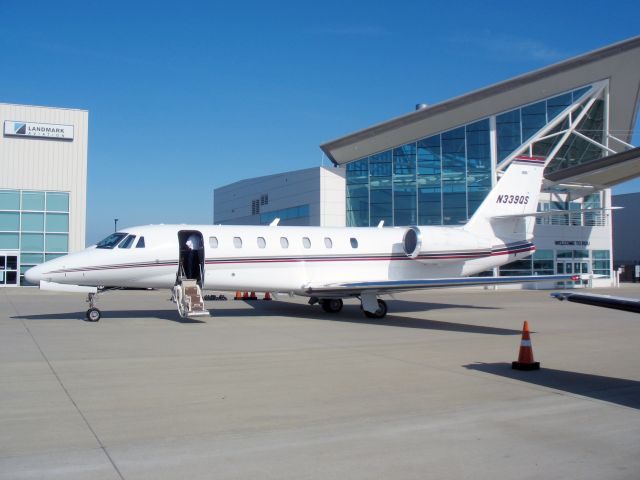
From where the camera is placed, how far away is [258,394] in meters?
7.62

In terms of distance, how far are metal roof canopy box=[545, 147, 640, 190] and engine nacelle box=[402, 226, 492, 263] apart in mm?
15391

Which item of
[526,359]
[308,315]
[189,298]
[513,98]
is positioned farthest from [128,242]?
[513,98]

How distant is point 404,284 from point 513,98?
23.1m

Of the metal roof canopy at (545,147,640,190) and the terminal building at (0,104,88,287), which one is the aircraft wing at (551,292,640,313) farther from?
the terminal building at (0,104,88,287)

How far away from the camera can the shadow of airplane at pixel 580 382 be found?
7605 millimetres

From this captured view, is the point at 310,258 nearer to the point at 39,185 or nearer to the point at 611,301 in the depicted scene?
the point at 611,301

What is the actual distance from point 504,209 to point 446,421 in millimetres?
15304

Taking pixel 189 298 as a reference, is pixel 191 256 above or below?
above

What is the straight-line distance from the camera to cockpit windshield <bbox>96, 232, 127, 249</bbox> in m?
15.7

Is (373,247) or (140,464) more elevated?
(373,247)

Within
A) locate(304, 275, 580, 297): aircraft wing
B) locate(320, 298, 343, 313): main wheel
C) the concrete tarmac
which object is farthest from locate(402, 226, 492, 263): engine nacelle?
the concrete tarmac

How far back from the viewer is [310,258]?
17828 millimetres

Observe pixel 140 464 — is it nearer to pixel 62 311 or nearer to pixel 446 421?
pixel 446 421

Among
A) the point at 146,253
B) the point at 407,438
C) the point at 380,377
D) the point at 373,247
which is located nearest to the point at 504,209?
the point at 373,247
